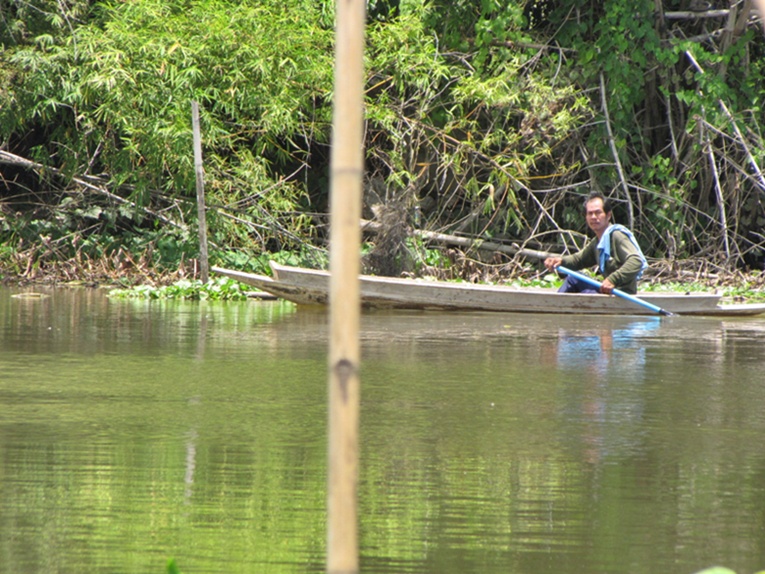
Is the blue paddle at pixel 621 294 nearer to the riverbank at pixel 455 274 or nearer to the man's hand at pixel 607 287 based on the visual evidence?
the man's hand at pixel 607 287

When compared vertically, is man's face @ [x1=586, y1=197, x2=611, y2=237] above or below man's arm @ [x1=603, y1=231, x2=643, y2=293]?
above

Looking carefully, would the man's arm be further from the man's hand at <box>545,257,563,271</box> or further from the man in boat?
the man's hand at <box>545,257,563,271</box>

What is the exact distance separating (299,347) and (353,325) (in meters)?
6.60

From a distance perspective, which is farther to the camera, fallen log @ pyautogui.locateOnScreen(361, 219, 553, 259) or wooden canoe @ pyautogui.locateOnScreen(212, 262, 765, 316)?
fallen log @ pyautogui.locateOnScreen(361, 219, 553, 259)

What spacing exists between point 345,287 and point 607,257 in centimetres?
1012

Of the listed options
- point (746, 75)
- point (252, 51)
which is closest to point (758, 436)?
point (252, 51)

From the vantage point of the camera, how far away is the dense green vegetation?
47.9 feet

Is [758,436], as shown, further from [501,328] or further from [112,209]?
[112,209]

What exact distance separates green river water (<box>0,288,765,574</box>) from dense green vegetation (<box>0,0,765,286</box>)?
6.22 meters

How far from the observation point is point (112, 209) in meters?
15.7

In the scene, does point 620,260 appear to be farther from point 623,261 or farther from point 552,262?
point 552,262

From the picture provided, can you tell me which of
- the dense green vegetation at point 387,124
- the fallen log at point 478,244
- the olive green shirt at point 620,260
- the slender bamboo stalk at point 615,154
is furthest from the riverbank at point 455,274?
the olive green shirt at point 620,260

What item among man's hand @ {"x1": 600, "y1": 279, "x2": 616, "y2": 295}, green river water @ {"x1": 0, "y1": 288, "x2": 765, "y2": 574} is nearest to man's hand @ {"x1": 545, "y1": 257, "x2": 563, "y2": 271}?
man's hand @ {"x1": 600, "y1": 279, "x2": 616, "y2": 295}

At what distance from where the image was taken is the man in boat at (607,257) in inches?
447
